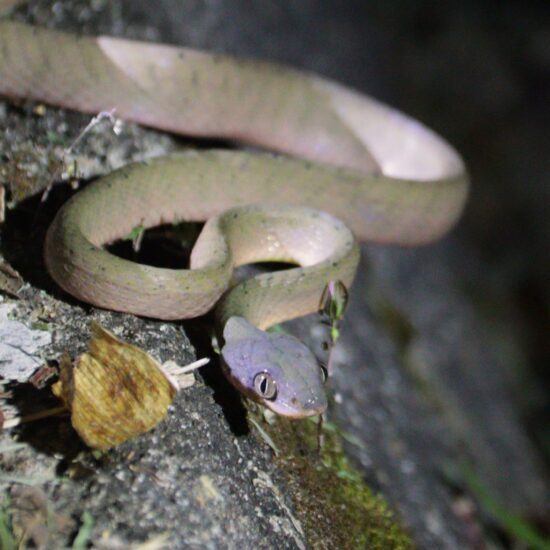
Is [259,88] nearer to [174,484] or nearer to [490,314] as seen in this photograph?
[174,484]

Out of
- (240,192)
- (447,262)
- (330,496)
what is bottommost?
(447,262)

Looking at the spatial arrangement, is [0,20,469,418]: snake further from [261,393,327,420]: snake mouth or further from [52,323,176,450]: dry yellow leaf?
[52,323,176,450]: dry yellow leaf

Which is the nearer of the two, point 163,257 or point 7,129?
point 163,257

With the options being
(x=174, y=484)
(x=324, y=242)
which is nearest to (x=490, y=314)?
(x=324, y=242)

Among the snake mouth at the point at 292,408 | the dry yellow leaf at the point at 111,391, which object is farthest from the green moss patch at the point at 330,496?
the dry yellow leaf at the point at 111,391

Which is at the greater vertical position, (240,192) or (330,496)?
(240,192)

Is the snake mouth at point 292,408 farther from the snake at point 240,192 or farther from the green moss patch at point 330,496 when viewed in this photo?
the green moss patch at point 330,496

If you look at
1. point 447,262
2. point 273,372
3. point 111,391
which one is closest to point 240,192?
point 273,372

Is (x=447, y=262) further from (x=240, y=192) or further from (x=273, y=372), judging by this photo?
(x=273, y=372)
